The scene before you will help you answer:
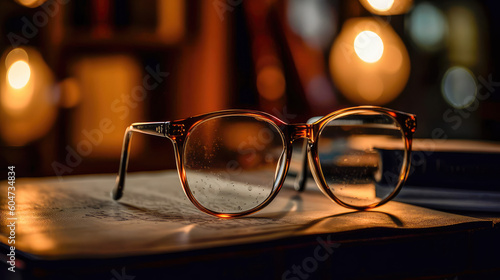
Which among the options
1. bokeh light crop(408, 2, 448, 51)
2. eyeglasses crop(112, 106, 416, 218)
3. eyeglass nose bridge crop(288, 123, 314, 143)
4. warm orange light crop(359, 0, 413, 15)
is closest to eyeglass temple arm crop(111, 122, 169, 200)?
eyeglasses crop(112, 106, 416, 218)

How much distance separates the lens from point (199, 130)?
1.64ft

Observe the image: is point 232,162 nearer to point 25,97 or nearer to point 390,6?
point 390,6

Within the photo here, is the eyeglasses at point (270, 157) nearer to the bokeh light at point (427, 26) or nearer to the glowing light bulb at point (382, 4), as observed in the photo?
the bokeh light at point (427, 26)

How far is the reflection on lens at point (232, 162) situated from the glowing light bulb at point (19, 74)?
4.32ft

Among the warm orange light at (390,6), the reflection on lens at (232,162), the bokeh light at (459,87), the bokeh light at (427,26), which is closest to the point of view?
the reflection on lens at (232,162)

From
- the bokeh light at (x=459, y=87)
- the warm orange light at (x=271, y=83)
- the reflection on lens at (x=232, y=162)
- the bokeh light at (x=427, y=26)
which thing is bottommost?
the reflection on lens at (x=232, y=162)

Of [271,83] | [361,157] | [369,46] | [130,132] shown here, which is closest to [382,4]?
[369,46]

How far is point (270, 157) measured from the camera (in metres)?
0.56

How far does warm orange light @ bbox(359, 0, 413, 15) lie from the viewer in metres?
1.48

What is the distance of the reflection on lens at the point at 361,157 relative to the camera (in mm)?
537

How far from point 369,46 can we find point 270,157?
130cm

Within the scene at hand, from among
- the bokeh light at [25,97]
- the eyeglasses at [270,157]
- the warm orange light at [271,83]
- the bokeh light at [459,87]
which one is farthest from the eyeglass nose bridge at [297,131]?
the bokeh light at [25,97]

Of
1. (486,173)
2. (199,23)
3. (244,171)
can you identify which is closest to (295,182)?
(244,171)

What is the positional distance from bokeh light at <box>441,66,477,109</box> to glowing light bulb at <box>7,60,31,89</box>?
1.34 meters
